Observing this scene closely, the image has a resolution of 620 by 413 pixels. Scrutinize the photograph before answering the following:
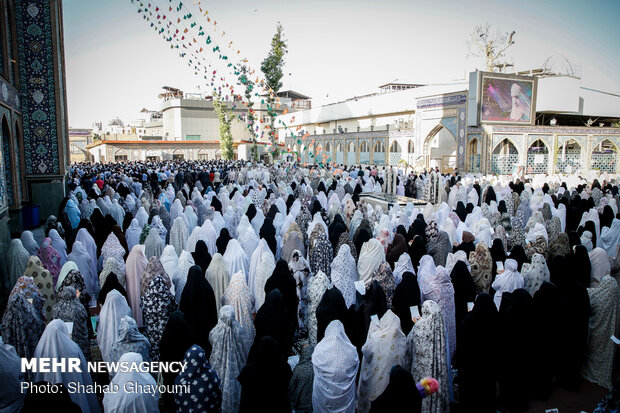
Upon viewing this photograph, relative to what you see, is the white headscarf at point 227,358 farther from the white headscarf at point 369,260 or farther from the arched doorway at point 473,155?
the arched doorway at point 473,155

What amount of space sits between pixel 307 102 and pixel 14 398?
160ft

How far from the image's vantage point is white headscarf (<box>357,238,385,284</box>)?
14.4ft

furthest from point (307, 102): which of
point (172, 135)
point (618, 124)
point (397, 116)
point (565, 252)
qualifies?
point (565, 252)

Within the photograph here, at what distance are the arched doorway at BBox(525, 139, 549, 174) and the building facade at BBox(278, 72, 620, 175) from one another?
4cm

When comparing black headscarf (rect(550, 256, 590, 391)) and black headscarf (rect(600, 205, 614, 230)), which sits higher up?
black headscarf (rect(600, 205, 614, 230))

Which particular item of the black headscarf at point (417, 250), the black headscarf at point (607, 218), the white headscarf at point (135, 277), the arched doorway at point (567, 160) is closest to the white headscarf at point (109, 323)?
the white headscarf at point (135, 277)

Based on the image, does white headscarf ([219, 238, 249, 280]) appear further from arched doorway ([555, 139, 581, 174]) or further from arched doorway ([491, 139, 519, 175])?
arched doorway ([555, 139, 581, 174])

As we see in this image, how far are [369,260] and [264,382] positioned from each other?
2245 mm

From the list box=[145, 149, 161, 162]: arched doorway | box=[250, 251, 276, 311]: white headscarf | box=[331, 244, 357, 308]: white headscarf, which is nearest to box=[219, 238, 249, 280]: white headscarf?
box=[250, 251, 276, 311]: white headscarf

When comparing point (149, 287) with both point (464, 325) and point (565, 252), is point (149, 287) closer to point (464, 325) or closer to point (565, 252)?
point (464, 325)

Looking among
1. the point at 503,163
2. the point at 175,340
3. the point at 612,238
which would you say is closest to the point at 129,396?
the point at 175,340

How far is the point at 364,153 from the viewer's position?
83.1ft

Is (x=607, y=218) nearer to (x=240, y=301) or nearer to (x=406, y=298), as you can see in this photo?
(x=406, y=298)

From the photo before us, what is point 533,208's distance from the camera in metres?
7.94
